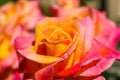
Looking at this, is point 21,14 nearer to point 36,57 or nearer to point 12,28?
point 12,28

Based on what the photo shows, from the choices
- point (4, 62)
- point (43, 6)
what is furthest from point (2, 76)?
point (43, 6)

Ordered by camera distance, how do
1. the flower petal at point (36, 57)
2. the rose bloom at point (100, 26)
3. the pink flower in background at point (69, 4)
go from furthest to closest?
the pink flower in background at point (69, 4), the rose bloom at point (100, 26), the flower petal at point (36, 57)

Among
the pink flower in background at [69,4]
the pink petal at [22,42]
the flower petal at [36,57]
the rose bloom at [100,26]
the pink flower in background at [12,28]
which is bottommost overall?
the pink flower in background at [12,28]

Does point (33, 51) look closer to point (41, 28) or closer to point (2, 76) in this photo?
point (41, 28)

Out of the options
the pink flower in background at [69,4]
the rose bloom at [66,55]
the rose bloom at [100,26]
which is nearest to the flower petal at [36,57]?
the rose bloom at [66,55]

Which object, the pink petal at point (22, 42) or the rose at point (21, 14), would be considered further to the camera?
the rose at point (21, 14)

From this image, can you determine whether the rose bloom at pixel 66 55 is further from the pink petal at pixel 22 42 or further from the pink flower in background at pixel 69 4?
the pink flower in background at pixel 69 4
